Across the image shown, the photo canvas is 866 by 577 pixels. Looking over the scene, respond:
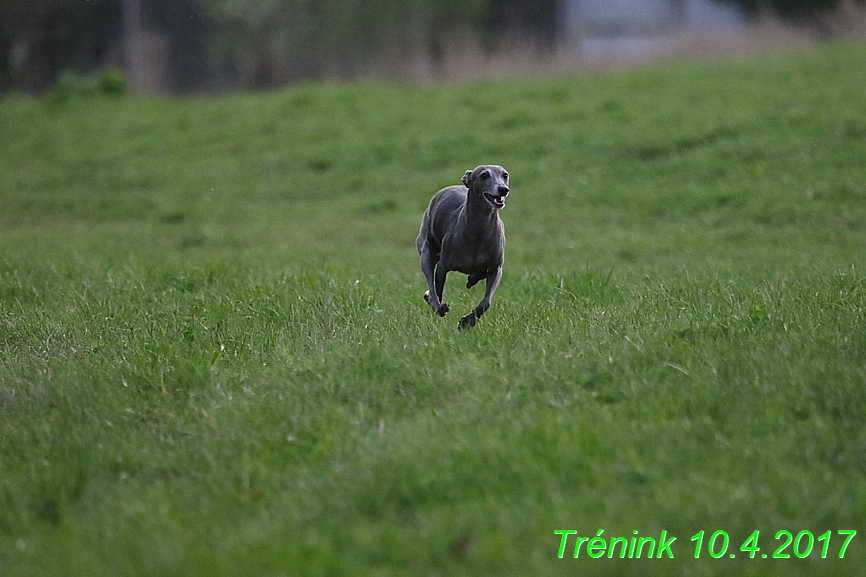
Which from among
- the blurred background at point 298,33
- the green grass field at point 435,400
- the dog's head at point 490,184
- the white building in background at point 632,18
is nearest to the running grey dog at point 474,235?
the dog's head at point 490,184

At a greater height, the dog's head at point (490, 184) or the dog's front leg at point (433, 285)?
the dog's head at point (490, 184)

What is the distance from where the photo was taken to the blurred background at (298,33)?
29.9m

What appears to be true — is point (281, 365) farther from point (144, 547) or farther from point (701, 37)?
point (701, 37)

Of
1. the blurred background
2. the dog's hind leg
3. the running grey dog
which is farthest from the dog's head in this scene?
the blurred background

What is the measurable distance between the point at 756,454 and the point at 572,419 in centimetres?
88

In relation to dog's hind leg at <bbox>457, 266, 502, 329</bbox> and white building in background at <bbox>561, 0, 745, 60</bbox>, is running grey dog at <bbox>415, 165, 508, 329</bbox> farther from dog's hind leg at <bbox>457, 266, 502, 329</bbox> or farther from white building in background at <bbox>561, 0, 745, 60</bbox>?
white building in background at <bbox>561, 0, 745, 60</bbox>

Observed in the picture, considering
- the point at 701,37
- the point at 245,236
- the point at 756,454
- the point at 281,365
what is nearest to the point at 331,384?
the point at 281,365

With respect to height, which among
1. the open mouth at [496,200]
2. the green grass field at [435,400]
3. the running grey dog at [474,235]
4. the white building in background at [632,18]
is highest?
the white building in background at [632,18]

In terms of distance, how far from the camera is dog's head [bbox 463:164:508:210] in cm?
634

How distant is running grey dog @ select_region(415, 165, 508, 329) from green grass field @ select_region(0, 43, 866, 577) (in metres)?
0.29

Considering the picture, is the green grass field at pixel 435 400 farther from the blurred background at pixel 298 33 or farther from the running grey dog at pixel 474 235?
the blurred background at pixel 298 33

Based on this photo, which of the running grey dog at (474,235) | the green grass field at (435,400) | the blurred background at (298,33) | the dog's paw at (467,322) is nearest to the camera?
the green grass field at (435,400)

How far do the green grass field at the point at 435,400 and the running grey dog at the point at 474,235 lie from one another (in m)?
0.29

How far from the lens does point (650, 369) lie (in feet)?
18.1
